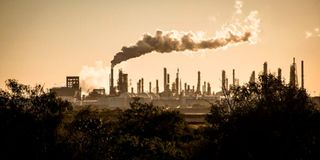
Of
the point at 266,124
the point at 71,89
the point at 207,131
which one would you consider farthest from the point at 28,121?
the point at 71,89

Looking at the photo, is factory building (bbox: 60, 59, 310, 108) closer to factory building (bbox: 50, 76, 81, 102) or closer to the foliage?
factory building (bbox: 50, 76, 81, 102)

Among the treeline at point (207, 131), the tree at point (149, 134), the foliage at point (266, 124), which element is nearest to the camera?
the foliage at point (266, 124)

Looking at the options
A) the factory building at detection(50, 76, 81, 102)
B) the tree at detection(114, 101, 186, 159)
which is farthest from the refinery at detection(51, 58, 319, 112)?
the tree at detection(114, 101, 186, 159)

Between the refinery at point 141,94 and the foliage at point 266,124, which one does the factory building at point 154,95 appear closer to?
the refinery at point 141,94

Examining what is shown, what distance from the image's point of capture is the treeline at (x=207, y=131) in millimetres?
32844

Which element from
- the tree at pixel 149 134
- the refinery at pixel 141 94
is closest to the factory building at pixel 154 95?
the refinery at pixel 141 94

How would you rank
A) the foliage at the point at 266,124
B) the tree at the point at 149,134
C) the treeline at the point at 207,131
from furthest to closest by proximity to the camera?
the tree at the point at 149,134 → the treeline at the point at 207,131 → the foliage at the point at 266,124

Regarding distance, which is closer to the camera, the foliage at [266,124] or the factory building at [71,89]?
the foliage at [266,124]

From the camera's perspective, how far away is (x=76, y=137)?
123ft

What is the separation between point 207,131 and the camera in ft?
123

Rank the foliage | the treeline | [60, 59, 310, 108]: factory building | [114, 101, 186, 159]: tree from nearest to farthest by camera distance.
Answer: the foliage → the treeline → [114, 101, 186, 159]: tree → [60, 59, 310, 108]: factory building

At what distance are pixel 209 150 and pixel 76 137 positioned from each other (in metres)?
9.73

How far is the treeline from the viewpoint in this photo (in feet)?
108

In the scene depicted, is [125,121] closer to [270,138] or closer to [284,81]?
[284,81]
